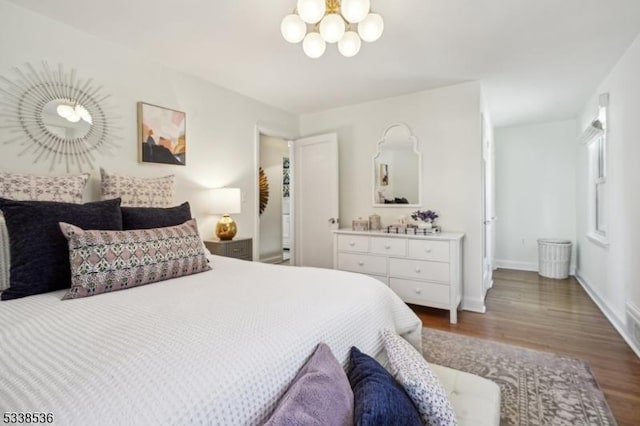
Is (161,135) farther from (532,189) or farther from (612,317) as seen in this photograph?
(532,189)

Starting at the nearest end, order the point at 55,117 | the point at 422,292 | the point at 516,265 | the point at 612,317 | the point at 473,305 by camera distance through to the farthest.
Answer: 1. the point at 55,117
2. the point at 612,317
3. the point at 422,292
4. the point at 473,305
5. the point at 516,265

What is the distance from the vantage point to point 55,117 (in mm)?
2172

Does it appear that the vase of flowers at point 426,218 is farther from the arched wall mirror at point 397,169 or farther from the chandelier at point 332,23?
the chandelier at point 332,23

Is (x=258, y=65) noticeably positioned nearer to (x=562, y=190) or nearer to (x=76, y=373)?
(x=76, y=373)

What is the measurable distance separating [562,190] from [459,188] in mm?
2756

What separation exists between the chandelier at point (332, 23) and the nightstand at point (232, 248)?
1.87 metres

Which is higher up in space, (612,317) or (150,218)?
(150,218)

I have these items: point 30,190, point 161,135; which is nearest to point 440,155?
point 161,135

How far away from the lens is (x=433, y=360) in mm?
2244

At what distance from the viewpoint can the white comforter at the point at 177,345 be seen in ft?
2.23

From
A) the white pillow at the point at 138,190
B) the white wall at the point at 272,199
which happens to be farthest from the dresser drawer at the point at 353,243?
the white wall at the point at 272,199

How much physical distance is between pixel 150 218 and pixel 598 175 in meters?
4.60

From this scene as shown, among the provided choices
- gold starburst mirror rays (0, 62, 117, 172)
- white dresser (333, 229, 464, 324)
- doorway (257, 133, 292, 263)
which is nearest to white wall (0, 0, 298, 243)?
gold starburst mirror rays (0, 62, 117, 172)

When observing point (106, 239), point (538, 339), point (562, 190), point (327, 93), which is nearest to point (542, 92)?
point (562, 190)
